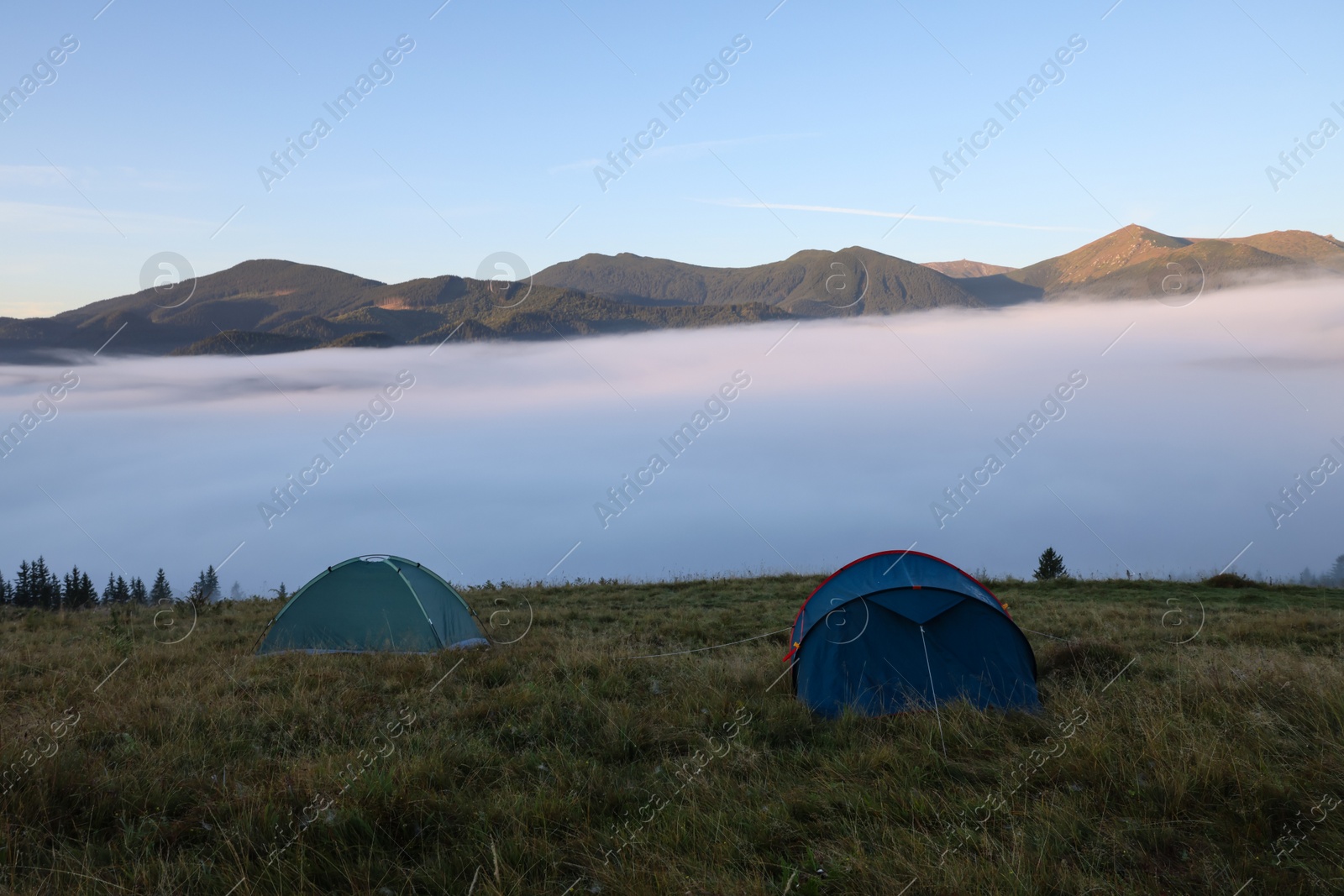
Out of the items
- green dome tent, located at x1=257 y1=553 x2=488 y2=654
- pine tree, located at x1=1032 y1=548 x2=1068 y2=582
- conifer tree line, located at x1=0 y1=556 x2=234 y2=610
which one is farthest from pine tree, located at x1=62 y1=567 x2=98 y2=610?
pine tree, located at x1=1032 y1=548 x2=1068 y2=582

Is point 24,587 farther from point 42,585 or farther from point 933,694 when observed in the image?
point 933,694

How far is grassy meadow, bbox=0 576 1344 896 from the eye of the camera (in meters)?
3.76

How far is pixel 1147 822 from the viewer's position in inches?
160

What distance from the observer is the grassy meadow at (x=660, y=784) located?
3756mm

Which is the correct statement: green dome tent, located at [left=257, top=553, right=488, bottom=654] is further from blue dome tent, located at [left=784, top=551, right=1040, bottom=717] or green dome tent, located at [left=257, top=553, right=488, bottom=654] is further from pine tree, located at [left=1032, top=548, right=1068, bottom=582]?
pine tree, located at [left=1032, top=548, right=1068, bottom=582]

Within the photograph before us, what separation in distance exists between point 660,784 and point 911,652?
11.5 ft

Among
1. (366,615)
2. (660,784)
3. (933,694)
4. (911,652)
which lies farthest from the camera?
(366,615)

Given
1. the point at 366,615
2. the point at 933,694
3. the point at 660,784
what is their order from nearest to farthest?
the point at 660,784 → the point at 933,694 → the point at 366,615

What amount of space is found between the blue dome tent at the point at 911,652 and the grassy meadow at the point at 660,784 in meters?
0.45

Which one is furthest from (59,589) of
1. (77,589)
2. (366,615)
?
(366,615)

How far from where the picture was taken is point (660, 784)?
4.98 m

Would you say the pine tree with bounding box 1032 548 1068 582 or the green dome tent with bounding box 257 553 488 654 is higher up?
the green dome tent with bounding box 257 553 488 654

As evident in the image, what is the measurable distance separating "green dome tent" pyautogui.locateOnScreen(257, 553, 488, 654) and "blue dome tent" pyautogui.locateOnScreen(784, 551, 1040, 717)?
19.3 ft

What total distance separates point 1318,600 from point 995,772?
21434mm
